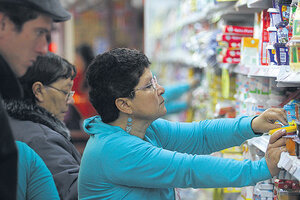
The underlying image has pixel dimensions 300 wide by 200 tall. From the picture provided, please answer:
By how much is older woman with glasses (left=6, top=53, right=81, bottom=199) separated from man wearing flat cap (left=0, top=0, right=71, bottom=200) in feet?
2.48

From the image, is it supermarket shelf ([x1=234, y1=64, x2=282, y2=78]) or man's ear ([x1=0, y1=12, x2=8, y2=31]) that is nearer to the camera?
man's ear ([x1=0, y1=12, x2=8, y2=31])

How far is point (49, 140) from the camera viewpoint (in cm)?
223

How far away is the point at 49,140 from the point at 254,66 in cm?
117

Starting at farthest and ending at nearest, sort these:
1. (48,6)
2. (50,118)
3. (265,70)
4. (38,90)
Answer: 1. (38,90)
2. (50,118)
3. (265,70)
4. (48,6)

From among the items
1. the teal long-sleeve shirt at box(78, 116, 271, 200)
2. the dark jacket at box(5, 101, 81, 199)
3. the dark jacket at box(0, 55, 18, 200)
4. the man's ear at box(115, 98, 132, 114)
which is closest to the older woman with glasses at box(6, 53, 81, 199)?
the dark jacket at box(5, 101, 81, 199)

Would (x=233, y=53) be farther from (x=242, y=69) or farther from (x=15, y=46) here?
(x=15, y=46)

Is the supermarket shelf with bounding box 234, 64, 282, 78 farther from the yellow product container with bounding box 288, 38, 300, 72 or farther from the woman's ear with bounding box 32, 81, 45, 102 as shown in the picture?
the woman's ear with bounding box 32, 81, 45, 102

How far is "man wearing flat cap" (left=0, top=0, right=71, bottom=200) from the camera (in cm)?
119

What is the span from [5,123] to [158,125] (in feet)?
3.40

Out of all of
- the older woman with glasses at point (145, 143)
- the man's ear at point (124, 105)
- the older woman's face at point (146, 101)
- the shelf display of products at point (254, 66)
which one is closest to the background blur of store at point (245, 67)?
the shelf display of products at point (254, 66)

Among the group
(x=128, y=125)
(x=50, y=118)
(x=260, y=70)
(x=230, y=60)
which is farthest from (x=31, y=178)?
(x=230, y=60)

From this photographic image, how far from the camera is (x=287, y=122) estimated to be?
6.12 feet

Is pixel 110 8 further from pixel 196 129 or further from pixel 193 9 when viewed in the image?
pixel 196 129

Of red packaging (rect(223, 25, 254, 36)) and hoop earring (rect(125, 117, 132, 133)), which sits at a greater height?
red packaging (rect(223, 25, 254, 36))
